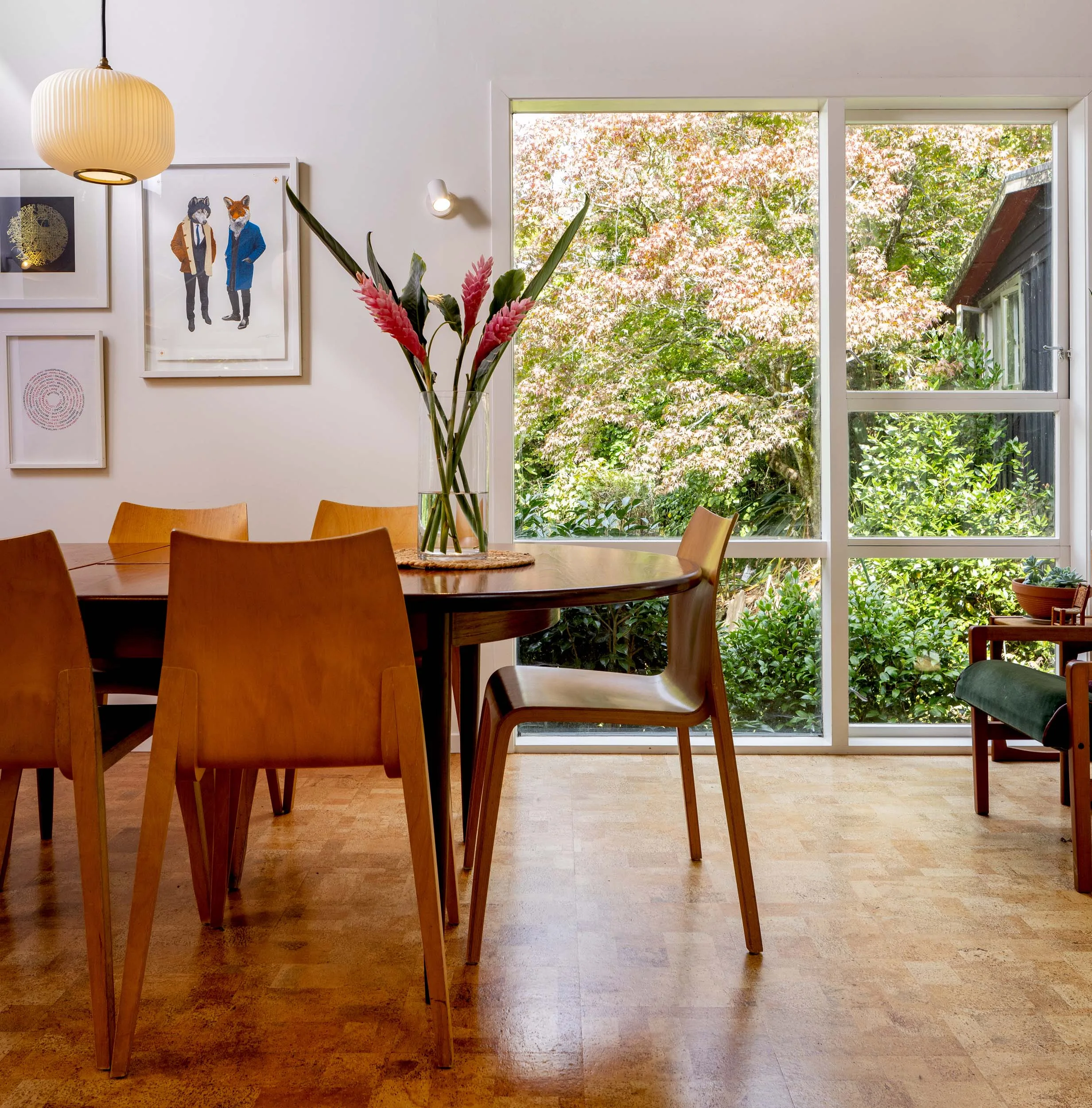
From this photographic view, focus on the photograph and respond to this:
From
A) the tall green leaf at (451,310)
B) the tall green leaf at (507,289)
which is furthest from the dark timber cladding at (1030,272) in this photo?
the tall green leaf at (451,310)

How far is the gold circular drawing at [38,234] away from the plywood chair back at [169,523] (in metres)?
1.11

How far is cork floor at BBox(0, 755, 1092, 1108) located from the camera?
139 centimetres

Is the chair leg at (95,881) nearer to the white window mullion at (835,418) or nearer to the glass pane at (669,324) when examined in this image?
the glass pane at (669,324)

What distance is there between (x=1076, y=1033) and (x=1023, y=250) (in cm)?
267

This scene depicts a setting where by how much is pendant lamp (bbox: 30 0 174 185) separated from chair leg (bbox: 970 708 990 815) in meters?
2.62

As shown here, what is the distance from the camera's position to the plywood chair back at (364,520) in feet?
8.91

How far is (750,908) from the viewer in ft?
5.81

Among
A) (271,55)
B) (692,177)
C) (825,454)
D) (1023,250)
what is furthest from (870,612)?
(271,55)

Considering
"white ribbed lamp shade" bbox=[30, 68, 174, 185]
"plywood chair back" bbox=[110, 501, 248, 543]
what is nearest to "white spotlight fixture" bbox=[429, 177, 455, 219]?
"white ribbed lamp shade" bbox=[30, 68, 174, 185]

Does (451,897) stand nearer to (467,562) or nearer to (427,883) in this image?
(427,883)

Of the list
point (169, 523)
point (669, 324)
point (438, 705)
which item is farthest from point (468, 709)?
A: point (669, 324)

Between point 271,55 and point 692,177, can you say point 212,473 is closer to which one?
point 271,55

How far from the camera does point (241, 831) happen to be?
6.90 feet

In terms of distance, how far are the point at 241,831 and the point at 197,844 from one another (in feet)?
0.73
